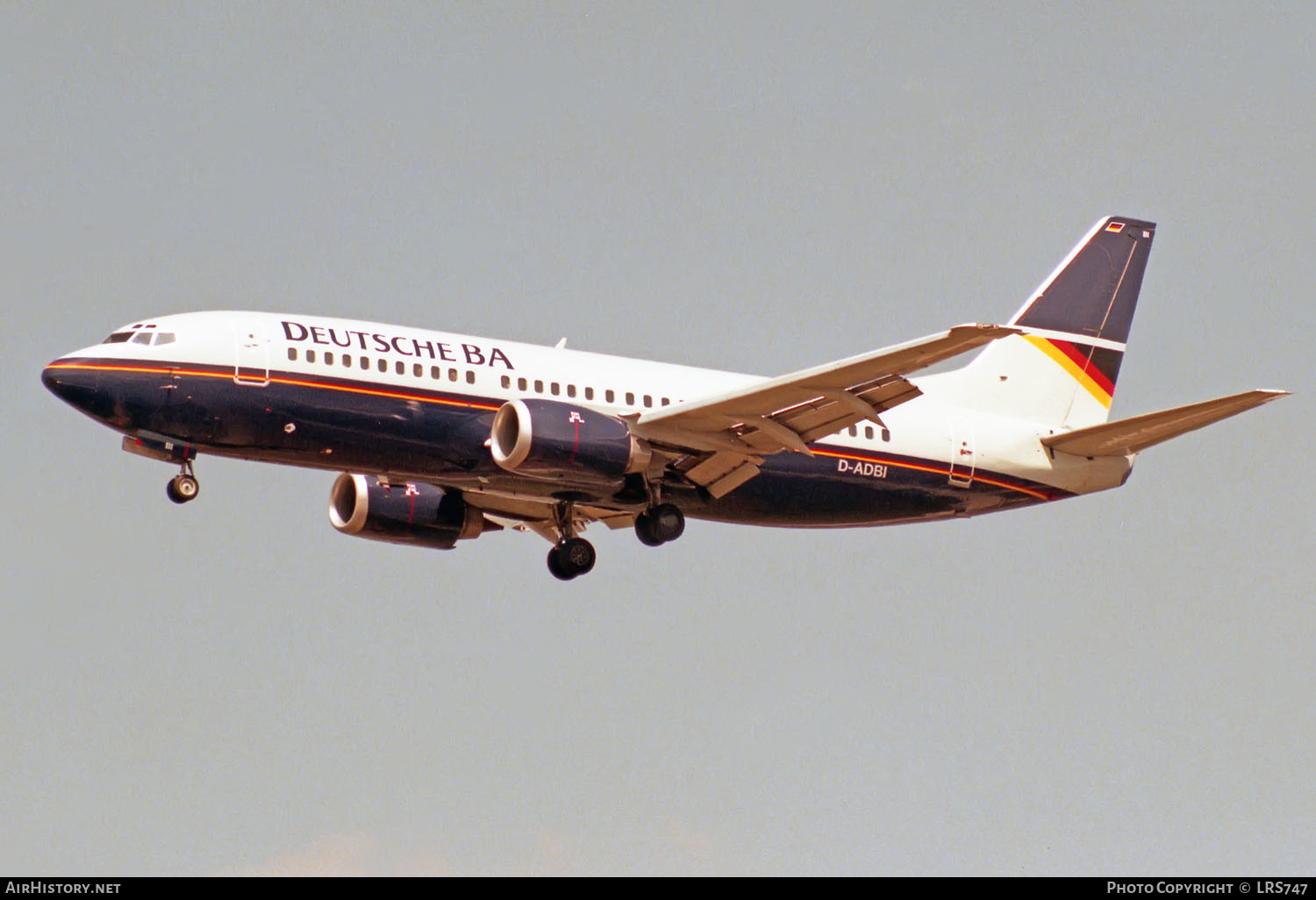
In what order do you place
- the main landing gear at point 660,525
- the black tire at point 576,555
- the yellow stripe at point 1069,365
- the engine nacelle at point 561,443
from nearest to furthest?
the engine nacelle at point 561,443, the main landing gear at point 660,525, the black tire at point 576,555, the yellow stripe at point 1069,365

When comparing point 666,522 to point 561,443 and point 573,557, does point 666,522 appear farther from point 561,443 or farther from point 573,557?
point 561,443

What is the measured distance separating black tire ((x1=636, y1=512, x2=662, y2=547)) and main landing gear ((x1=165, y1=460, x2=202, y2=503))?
9038 mm

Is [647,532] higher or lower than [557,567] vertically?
lower

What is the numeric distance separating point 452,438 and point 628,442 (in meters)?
3.41

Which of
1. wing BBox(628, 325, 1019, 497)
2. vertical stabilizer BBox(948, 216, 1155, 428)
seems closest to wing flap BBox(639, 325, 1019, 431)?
wing BBox(628, 325, 1019, 497)

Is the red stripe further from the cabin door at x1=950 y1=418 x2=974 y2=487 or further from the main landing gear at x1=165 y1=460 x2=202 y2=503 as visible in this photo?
the main landing gear at x1=165 y1=460 x2=202 y2=503

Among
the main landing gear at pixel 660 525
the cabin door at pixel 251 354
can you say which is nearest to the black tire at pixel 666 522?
the main landing gear at pixel 660 525

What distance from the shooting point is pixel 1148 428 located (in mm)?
38219

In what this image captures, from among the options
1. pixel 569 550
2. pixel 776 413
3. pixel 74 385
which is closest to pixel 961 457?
pixel 776 413

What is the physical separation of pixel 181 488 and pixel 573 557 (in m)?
9.00

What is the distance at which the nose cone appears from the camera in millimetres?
34312

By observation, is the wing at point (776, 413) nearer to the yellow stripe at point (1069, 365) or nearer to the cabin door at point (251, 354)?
the cabin door at point (251, 354)

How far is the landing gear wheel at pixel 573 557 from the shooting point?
133 ft
